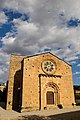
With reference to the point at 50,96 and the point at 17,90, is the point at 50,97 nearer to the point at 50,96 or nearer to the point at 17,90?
the point at 50,96

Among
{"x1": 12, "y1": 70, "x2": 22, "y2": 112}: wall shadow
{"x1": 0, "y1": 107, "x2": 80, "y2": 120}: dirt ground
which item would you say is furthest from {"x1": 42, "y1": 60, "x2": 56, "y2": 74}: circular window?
{"x1": 0, "y1": 107, "x2": 80, "y2": 120}: dirt ground

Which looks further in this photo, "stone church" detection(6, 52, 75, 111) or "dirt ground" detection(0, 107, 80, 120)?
"stone church" detection(6, 52, 75, 111)

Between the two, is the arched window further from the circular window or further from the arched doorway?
the circular window

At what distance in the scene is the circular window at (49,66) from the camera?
2717cm

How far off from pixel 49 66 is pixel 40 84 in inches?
144

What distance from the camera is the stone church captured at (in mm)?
24875

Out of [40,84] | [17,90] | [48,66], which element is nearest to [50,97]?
[40,84]

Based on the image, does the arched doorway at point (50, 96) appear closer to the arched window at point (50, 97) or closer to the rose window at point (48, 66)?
the arched window at point (50, 97)

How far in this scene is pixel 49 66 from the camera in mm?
27656

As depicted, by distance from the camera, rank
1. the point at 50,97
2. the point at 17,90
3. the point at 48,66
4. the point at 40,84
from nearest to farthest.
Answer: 1. the point at 40,84
2. the point at 50,97
3. the point at 48,66
4. the point at 17,90

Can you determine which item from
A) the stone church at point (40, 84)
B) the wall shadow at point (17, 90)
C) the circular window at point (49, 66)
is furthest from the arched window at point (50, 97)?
the wall shadow at point (17, 90)

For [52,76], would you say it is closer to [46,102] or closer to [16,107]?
[46,102]

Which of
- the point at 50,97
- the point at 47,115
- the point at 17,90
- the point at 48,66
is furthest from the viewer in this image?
the point at 17,90

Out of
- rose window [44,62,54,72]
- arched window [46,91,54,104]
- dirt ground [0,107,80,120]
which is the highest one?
rose window [44,62,54,72]
